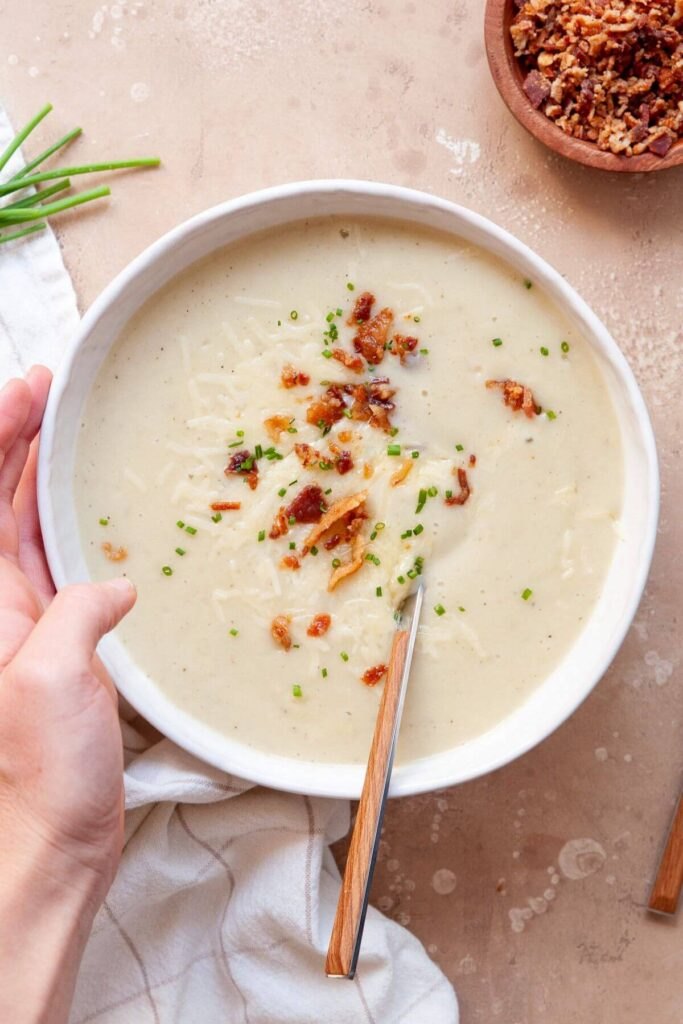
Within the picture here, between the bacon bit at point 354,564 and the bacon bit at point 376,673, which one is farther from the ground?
the bacon bit at point 354,564

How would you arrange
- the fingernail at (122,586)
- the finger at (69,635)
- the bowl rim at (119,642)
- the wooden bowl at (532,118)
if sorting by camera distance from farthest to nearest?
the wooden bowl at (532,118), the bowl rim at (119,642), the fingernail at (122,586), the finger at (69,635)

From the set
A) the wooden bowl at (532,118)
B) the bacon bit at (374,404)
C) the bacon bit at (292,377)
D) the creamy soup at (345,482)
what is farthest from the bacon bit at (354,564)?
the wooden bowl at (532,118)

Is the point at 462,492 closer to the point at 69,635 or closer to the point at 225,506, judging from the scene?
the point at 225,506

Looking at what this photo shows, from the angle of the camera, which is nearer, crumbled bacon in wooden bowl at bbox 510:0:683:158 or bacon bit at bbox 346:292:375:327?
bacon bit at bbox 346:292:375:327

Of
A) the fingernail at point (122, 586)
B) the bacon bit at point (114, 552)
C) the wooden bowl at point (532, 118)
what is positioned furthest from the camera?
the wooden bowl at point (532, 118)

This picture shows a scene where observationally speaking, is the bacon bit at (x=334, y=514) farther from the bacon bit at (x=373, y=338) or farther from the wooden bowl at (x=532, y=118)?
the wooden bowl at (x=532, y=118)

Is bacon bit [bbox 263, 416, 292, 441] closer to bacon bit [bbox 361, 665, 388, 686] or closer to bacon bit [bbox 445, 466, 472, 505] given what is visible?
bacon bit [bbox 445, 466, 472, 505]

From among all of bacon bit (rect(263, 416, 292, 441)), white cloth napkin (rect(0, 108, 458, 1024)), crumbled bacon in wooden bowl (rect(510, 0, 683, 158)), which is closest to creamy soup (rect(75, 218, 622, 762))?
bacon bit (rect(263, 416, 292, 441))
